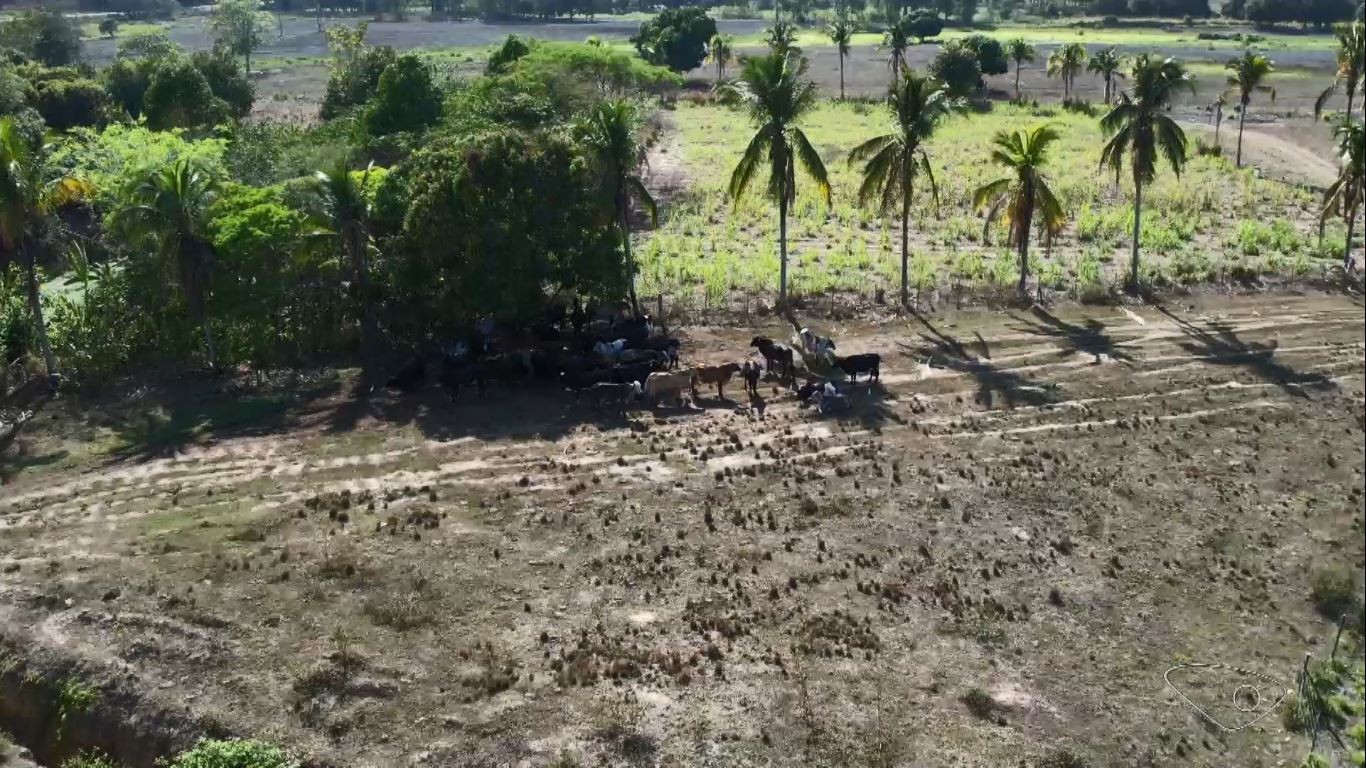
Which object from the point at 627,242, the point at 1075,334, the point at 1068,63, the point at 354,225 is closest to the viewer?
the point at 354,225

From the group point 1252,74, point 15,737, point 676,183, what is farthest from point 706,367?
point 1252,74

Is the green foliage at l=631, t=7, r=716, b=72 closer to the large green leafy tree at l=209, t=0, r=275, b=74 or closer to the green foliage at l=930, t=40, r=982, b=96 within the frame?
the green foliage at l=930, t=40, r=982, b=96

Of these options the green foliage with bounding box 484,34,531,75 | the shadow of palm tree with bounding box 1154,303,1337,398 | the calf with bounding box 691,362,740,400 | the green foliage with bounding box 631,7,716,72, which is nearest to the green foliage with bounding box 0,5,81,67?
the green foliage with bounding box 484,34,531,75

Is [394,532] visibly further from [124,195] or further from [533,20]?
[533,20]

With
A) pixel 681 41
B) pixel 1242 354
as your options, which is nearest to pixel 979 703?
pixel 1242 354

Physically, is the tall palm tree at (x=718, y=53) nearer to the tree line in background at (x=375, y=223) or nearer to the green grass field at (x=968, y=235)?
the green grass field at (x=968, y=235)

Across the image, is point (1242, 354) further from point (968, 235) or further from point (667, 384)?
point (667, 384)
